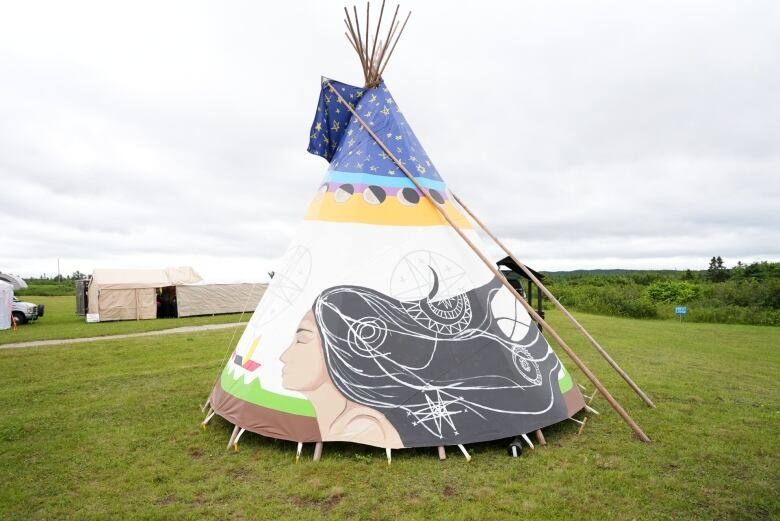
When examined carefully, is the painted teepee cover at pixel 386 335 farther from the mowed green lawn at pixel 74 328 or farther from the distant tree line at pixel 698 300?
the distant tree line at pixel 698 300

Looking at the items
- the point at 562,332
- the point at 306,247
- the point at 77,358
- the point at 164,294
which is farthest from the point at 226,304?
the point at 306,247

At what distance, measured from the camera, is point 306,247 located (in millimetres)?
6535

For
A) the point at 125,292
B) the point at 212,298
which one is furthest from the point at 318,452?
the point at 212,298

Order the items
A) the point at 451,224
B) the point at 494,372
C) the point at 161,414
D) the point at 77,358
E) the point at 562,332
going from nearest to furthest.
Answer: the point at 494,372 → the point at 451,224 → the point at 161,414 → the point at 77,358 → the point at 562,332

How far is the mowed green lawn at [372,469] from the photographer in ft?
13.9

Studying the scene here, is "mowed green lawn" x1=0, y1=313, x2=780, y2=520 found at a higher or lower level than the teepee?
lower

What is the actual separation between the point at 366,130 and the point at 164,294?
72.1ft

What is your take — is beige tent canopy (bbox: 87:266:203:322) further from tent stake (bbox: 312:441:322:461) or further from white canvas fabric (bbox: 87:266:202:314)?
tent stake (bbox: 312:441:322:461)

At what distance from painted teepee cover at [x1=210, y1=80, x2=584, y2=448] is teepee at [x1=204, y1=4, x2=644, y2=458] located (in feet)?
0.05

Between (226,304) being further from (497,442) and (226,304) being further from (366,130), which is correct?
(497,442)

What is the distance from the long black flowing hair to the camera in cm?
514

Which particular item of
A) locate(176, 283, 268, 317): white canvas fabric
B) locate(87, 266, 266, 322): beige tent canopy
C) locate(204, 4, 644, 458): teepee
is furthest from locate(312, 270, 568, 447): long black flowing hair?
locate(176, 283, 268, 317): white canvas fabric

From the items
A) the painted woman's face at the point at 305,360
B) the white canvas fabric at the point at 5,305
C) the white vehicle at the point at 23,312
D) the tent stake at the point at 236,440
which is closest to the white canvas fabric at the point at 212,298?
the white vehicle at the point at 23,312

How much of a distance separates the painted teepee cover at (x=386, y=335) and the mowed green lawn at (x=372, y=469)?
14.3 inches
